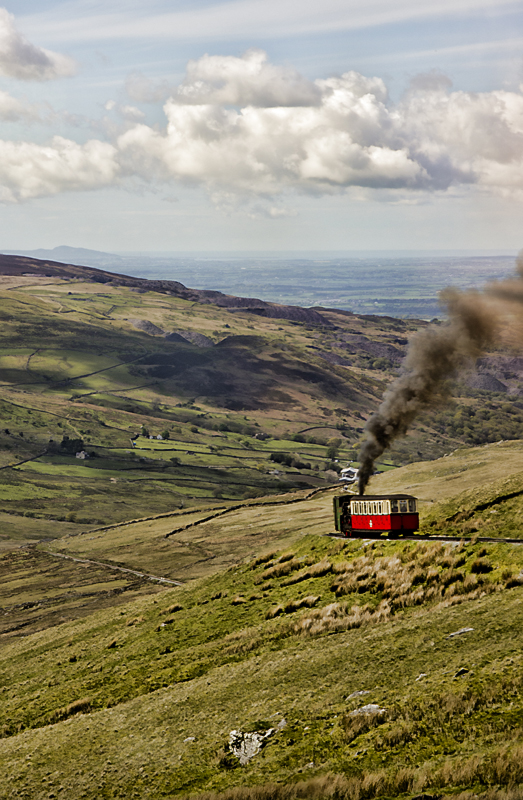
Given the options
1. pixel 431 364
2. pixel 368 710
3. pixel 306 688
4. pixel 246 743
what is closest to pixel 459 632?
pixel 368 710

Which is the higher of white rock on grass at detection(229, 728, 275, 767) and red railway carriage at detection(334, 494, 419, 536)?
red railway carriage at detection(334, 494, 419, 536)

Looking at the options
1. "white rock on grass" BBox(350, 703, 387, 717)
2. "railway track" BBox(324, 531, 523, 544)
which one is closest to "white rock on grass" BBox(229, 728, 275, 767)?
"white rock on grass" BBox(350, 703, 387, 717)

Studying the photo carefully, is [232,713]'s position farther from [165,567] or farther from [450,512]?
[165,567]

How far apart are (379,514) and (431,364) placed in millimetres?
14402

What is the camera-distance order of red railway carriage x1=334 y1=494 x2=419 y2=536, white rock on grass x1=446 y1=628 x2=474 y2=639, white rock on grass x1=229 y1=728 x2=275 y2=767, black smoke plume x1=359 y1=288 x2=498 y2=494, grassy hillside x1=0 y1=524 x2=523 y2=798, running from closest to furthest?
1. grassy hillside x1=0 y1=524 x2=523 y2=798
2. white rock on grass x1=229 y1=728 x2=275 y2=767
3. white rock on grass x1=446 y1=628 x2=474 y2=639
4. red railway carriage x1=334 y1=494 x2=419 y2=536
5. black smoke plume x1=359 y1=288 x2=498 y2=494

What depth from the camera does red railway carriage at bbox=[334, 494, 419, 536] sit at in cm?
3994

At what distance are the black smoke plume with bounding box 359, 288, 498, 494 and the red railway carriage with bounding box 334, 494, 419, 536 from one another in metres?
7.10

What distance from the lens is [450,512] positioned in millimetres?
42500

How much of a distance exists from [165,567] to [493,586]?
55620 mm

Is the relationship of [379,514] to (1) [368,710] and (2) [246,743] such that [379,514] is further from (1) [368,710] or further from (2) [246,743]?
(2) [246,743]

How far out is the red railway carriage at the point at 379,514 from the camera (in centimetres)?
3994

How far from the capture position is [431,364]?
164ft

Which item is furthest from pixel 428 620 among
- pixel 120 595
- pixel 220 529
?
pixel 220 529

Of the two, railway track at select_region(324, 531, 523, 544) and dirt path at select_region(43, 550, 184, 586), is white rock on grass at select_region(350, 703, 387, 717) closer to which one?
railway track at select_region(324, 531, 523, 544)
